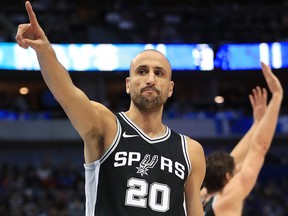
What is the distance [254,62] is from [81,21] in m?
5.89

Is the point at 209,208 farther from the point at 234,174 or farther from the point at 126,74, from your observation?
the point at 126,74

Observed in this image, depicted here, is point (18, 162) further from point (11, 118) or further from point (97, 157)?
point (97, 157)

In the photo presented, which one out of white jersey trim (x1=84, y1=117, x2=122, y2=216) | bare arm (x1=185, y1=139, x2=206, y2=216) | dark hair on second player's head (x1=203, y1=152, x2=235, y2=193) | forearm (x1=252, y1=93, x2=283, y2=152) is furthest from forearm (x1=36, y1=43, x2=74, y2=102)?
forearm (x1=252, y1=93, x2=283, y2=152)

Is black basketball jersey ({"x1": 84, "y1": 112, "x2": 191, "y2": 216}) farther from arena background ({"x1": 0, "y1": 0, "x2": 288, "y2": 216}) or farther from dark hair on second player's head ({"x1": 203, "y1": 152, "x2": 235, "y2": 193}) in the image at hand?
arena background ({"x1": 0, "y1": 0, "x2": 288, "y2": 216})

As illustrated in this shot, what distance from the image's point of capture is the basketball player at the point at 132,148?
295cm

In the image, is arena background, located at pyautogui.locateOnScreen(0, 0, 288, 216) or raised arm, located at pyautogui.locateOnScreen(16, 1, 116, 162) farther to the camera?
arena background, located at pyautogui.locateOnScreen(0, 0, 288, 216)

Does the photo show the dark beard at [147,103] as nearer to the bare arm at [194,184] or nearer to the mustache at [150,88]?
the mustache at [150,88]

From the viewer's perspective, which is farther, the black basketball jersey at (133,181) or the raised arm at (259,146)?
the raised arm at (259,146)

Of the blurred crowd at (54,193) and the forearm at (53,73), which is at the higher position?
the forearm at (53,73)

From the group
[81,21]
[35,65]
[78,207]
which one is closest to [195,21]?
[81,21]

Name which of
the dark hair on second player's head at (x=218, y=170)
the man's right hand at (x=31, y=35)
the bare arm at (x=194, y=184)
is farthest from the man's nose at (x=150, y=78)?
the dark hair on second player's head at (x=218, y=170)

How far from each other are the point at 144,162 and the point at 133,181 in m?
0.11

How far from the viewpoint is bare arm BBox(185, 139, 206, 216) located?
3.38 m

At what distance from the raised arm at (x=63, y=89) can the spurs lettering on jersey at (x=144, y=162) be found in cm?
12
